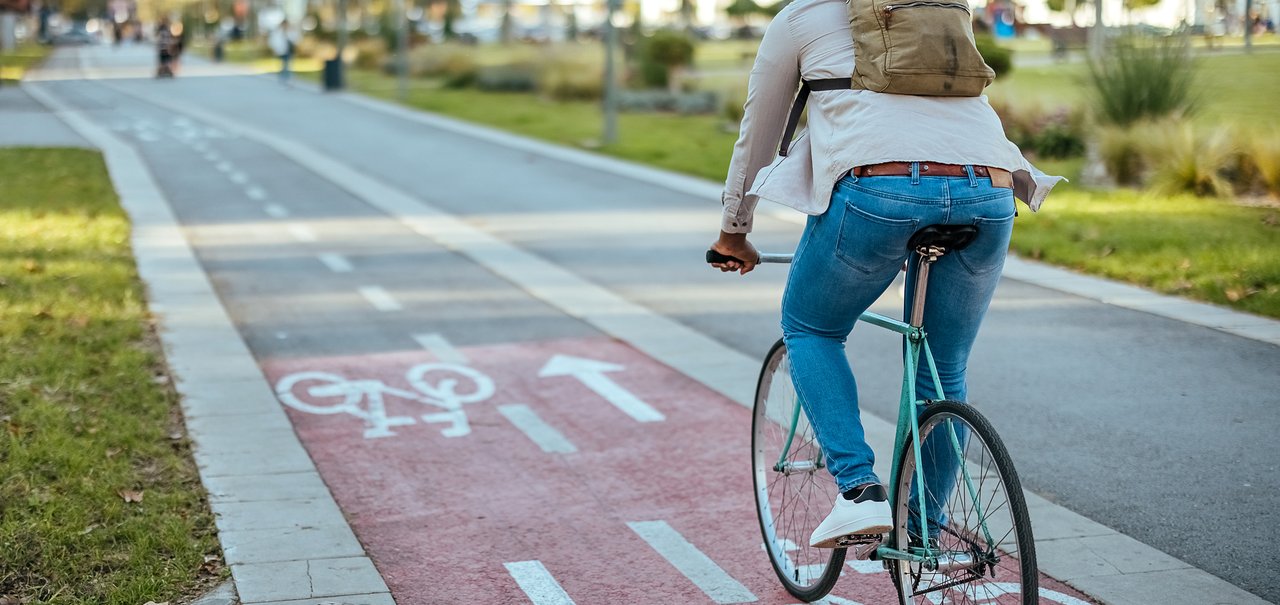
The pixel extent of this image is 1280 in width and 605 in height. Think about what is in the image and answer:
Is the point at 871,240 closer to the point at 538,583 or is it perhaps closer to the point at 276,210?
the point at 538,583

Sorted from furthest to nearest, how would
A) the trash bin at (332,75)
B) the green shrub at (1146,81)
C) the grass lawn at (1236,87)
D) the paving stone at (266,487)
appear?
the trash bin at (332,75)
the green shrub at (1146,81)
the grass lawn at (1236,87)
the paving stone at (266,487)

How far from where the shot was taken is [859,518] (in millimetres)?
3566

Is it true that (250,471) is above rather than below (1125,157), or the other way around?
above

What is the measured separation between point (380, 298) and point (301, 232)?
3.66 m

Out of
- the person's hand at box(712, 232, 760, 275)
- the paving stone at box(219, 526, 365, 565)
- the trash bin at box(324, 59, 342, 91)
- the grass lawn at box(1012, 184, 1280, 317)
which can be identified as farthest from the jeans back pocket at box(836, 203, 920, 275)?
the trash bin at box(324, 59, 342, 91)

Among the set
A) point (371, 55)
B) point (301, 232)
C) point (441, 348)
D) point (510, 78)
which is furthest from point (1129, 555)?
point (371, 55)

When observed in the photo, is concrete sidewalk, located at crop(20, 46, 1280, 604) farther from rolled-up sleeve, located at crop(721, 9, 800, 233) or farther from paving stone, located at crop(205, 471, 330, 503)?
rolled-up sleeve, located at crop(721, 9, 800, 233)

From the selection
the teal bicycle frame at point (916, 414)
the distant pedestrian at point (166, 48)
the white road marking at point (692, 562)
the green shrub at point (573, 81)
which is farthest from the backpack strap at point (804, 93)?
the distant pedestrian at point (166, 48)

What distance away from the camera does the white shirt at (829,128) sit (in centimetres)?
347

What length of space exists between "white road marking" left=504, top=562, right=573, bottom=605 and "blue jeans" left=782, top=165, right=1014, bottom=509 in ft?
3.69

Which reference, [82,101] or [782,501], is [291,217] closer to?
[782,501]

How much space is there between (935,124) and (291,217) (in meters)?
11.8

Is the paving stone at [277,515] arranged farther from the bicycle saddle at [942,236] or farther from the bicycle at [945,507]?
the bicycle saddle at [942,236]

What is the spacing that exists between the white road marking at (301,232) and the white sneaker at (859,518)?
9906mm
